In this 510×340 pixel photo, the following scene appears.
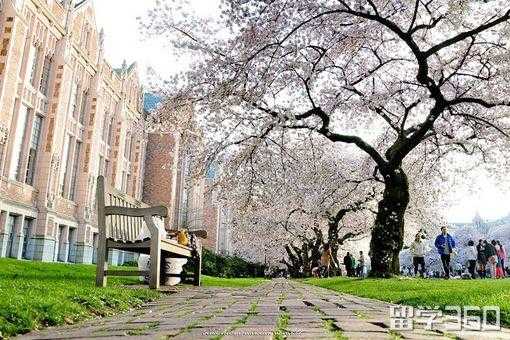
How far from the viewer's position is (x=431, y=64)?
18656mm

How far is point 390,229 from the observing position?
590 inches

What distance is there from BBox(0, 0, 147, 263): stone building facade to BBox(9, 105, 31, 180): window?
0.18 ft

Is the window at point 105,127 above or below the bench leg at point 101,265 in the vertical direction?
above

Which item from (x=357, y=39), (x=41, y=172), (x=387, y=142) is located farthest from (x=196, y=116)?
(x=41, y=172)

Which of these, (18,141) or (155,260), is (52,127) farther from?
(155,260)

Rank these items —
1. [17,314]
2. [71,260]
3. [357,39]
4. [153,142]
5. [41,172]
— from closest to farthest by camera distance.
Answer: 1. [17,314]
2. [357,39]
3. [41,172]
4. [71,260]
5. [153,142]

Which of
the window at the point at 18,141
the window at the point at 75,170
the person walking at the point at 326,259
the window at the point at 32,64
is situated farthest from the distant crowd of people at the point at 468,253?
the window at the point at 32,64

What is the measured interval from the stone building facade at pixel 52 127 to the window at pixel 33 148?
2.2 inches

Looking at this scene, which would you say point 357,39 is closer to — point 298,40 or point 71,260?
point 298,40

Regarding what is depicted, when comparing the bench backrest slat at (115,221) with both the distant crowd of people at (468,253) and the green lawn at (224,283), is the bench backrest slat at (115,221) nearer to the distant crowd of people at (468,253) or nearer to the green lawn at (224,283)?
the green lawn at (224,283)

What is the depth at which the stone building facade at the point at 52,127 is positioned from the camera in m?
24.0

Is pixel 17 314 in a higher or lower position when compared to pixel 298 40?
lower

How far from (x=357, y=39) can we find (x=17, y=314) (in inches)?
572

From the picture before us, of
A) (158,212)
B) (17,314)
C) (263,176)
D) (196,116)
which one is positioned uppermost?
(196,116)
